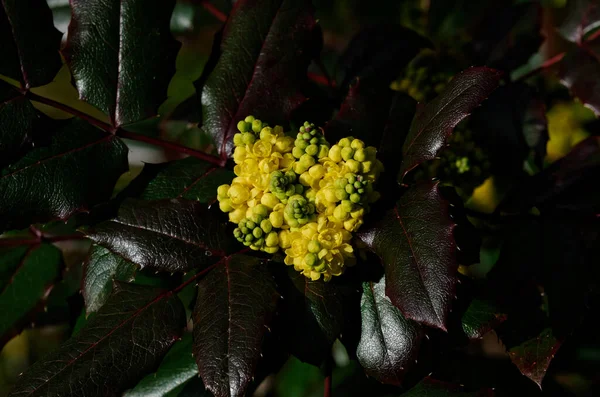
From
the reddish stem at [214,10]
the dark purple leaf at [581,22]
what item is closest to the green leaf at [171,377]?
the reddish stem at [214,10]

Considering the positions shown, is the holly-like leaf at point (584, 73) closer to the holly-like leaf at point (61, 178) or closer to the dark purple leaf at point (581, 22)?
the dark purple leaf at point (581, 22)

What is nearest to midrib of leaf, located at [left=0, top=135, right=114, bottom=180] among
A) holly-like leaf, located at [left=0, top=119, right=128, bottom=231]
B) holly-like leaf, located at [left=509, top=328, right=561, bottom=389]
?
holly-like leaf, located at [left=0, top=119, right=128, bottom=231]

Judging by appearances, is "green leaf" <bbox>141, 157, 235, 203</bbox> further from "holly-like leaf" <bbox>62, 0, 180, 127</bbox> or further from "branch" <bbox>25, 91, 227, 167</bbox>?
"holly-like leaf" <bbox>62, 0, 180, 127</bbox>

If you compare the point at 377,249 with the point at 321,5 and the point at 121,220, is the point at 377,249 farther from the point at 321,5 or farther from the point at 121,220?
the point at 321,5

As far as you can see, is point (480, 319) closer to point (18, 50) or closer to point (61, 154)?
point (61, 154)

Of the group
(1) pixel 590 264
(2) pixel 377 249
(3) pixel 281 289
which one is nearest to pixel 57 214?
(3) pixel 281 289

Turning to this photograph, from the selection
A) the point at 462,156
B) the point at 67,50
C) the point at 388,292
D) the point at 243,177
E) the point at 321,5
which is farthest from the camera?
the point at 321,5

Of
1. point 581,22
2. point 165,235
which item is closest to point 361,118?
point 165,235
